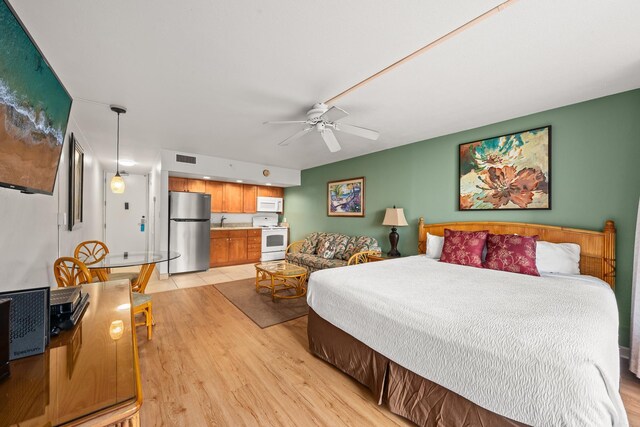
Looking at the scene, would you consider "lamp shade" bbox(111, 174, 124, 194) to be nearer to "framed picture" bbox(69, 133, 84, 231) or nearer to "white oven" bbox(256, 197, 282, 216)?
"framed picture" bbox(69, 133, 84, 231)

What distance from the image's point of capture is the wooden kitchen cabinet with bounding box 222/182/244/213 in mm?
6184

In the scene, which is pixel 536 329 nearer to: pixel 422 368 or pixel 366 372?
pixel 422 368

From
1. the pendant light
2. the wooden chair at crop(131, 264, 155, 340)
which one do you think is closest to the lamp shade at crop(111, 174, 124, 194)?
the pendant light

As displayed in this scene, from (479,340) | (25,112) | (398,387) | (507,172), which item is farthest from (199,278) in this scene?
(507,172)

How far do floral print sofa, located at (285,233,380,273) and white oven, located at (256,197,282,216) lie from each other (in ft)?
6.30

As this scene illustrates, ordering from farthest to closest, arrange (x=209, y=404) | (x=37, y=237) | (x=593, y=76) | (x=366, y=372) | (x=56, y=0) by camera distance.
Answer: (x=593, y=76), (x=37, y=237), (x=366, y=372), (x=209, y=404), (x=56, y=0)

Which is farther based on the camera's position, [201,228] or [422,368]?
[201,228]

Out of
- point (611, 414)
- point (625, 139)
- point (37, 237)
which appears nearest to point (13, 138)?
point (37, 237)

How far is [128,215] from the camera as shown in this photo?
22.7 feet

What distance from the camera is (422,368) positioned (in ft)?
4.78

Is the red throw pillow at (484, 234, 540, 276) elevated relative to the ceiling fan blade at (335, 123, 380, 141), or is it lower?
lower

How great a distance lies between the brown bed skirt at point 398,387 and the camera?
4.33 ft

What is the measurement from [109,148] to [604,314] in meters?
6.53

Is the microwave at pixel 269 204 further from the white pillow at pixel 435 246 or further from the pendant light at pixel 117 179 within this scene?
the white pillow at pixel 435 246
